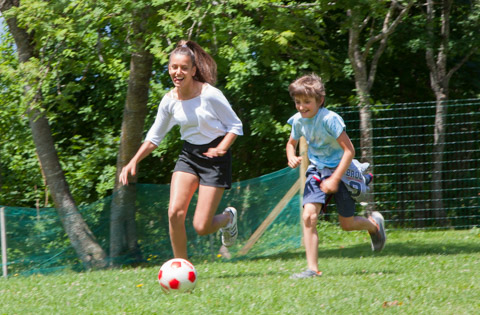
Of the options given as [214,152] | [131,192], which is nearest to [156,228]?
[131,192]

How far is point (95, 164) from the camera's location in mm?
10023

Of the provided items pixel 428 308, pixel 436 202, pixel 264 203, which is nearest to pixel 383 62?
pixel 436 202

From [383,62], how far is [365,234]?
376 cm

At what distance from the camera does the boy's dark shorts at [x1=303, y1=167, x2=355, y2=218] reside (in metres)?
5.47

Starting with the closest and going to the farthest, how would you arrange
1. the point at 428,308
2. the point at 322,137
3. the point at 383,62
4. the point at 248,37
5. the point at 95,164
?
the point at 428,308, the point at 322,137, the point at 248,37, the point at 95,164, the point at 383,62

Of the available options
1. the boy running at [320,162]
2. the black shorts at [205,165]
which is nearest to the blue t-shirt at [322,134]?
the boy running at [320,162]

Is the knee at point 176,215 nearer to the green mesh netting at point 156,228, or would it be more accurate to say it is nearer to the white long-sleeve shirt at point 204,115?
the white long-sleeve shirt at point 204,115

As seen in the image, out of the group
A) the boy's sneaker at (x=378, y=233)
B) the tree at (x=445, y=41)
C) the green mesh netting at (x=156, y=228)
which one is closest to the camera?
the boy's sneaker at (x=378, y=233)

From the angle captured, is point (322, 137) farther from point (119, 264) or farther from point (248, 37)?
point (119, 264)

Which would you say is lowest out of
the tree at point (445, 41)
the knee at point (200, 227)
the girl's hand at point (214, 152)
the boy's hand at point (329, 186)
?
the knee at point (200, 227)

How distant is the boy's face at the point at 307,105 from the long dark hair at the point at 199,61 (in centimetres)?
81

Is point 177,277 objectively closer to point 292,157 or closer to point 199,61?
point 292,157

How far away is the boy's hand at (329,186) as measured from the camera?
17.4 feet

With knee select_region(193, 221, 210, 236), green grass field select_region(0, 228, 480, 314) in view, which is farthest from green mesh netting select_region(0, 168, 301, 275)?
knee select_region(193, 221, 210, 236)
